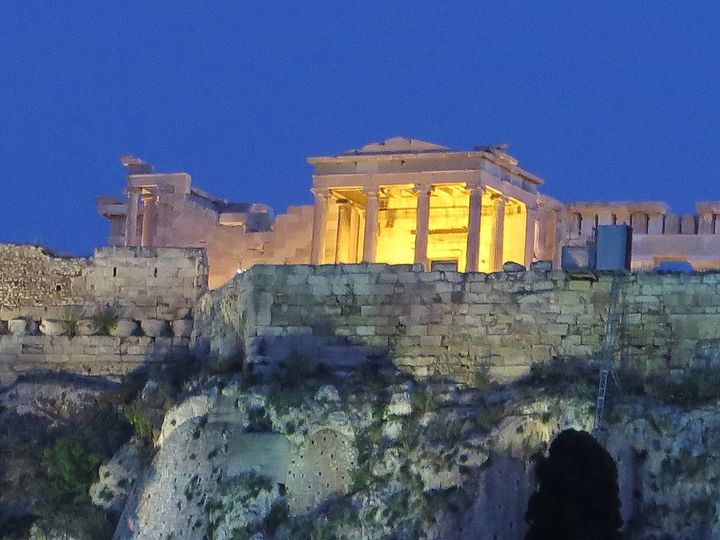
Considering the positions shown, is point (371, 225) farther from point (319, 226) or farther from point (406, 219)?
point (406, 219)

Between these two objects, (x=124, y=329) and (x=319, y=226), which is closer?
(x=124, y=329)

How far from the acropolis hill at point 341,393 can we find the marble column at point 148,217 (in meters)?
9.87

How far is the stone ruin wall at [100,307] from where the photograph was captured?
4053 cm

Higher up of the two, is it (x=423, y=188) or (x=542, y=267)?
(x=423, y=188)

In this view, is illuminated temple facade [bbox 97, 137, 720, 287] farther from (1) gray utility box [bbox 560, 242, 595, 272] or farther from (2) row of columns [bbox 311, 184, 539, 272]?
(1) gray utility box [bbox 560, 242, 595, 272]

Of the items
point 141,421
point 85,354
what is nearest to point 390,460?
point 141,421

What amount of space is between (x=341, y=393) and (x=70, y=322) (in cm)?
831

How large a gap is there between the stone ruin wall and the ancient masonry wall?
2.97 meters

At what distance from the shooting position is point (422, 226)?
160ft

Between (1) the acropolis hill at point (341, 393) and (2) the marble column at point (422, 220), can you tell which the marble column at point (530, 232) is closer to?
(2) the marble column at point (422, 220)

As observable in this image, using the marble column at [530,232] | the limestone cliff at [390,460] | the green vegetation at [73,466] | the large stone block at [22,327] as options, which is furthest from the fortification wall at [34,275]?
the marble column at [530,232]

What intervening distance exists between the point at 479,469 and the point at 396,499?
144 centimetres

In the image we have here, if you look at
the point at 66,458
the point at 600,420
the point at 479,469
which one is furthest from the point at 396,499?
the point at 66,458

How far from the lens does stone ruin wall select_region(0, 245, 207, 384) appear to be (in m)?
40.5
